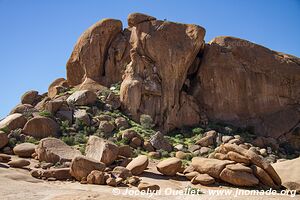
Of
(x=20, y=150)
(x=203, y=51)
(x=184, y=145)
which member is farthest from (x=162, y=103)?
(x=20, y=150)

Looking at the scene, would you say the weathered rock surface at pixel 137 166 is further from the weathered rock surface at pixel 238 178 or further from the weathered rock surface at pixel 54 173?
the weathered rock surface at pixel 238 178

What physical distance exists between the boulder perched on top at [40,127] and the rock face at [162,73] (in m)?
9.13

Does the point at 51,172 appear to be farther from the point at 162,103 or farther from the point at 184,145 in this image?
the point at 162,103

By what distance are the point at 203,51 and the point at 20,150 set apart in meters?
23.5

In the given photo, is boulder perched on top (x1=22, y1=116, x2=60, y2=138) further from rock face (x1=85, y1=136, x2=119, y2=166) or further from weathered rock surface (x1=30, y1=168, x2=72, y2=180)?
weathered rock surface (x1=30, y1=168, x2=72, y2=180)

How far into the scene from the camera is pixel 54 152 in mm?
17969

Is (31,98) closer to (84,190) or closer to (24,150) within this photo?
(24,150)

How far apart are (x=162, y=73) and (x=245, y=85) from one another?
980 cm

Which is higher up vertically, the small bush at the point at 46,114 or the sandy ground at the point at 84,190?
the small bush at the point at 46,114

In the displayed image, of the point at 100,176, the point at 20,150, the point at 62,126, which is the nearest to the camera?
the point at 100,176

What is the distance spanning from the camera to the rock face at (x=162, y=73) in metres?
31.8

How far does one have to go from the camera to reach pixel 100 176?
579 inches

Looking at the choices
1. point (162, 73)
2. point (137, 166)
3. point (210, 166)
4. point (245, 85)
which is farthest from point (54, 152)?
point (245, 85)

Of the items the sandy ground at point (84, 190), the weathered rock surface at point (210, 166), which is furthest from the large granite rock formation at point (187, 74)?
the sandy ground at point (84, 190)
